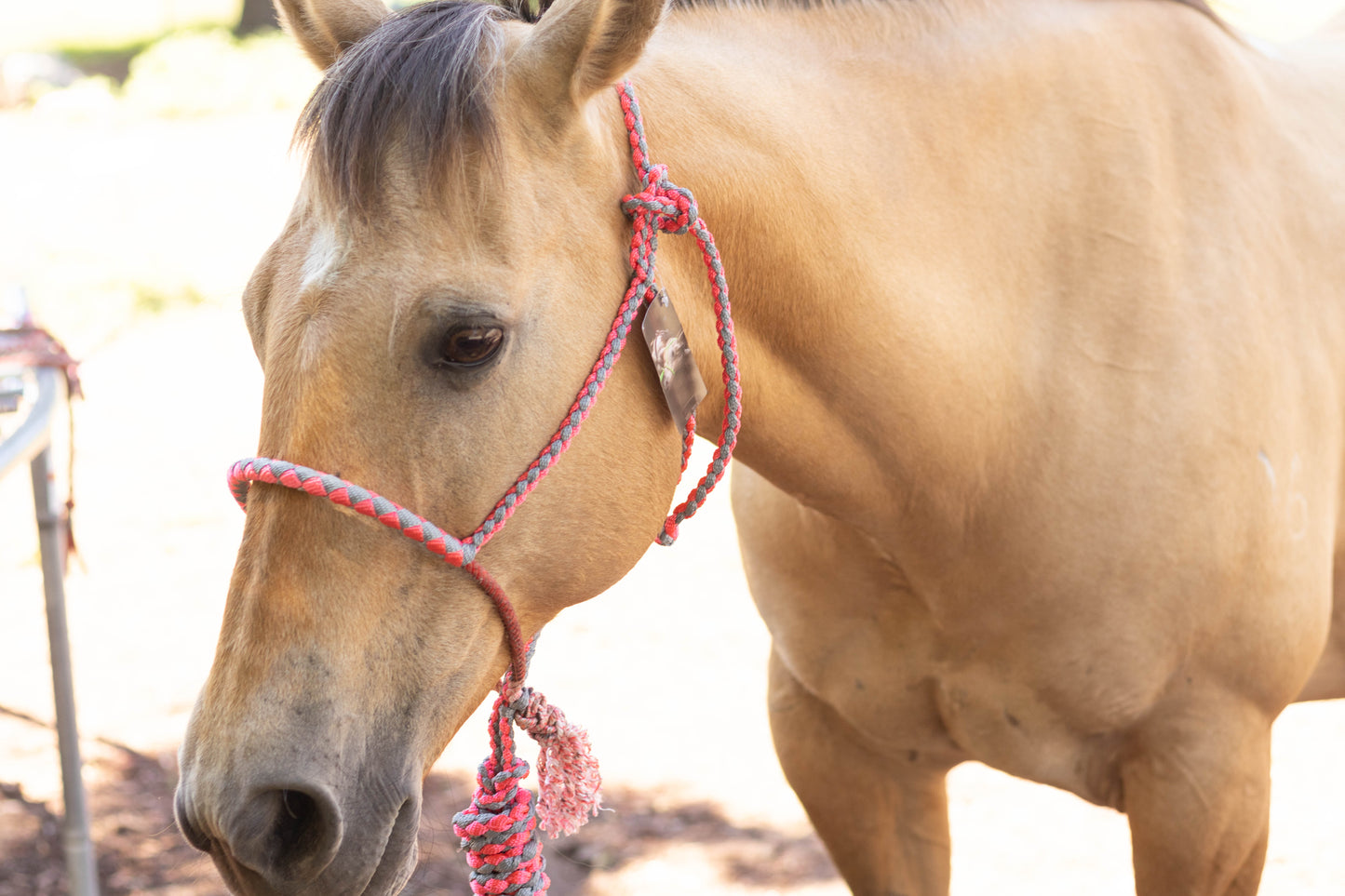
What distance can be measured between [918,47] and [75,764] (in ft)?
6.97

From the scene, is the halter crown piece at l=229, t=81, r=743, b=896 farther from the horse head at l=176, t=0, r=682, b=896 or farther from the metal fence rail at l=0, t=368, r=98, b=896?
the metal fence rail at l=0, t=368, r=98, b=896

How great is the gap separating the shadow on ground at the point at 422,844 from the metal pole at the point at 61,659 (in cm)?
41

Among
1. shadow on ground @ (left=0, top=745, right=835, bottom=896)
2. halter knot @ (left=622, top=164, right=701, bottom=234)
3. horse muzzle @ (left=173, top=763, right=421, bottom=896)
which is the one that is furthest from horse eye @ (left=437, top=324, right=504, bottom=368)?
shadow on ground @ (left=0, top=745, right=835, bottom=896)

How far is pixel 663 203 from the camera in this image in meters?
1.31

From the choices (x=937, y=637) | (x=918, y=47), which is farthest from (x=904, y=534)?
(x=918, y=47)

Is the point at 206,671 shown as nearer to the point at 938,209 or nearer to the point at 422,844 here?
the point at 422,844

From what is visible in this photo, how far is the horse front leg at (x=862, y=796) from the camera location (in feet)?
7.06

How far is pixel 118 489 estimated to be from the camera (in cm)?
554

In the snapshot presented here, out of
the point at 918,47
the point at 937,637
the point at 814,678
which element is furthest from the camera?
the point at 814,678

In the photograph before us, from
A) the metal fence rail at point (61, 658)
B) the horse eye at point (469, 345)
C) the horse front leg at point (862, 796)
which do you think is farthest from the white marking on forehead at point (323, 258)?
the metal fence rail at point (61, 658)

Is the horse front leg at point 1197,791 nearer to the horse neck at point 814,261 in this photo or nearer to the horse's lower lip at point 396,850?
the horse neck at point 814,261

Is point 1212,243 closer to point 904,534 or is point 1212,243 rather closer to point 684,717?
point 904,534

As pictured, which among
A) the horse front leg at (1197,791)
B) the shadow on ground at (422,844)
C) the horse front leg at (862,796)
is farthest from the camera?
the shadow on ground at (422,844)

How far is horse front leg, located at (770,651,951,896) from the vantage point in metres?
2.15
